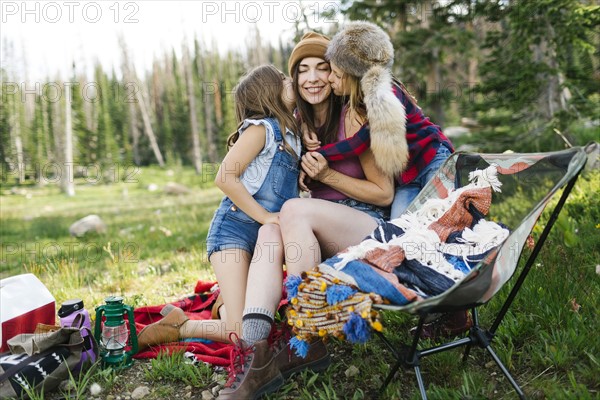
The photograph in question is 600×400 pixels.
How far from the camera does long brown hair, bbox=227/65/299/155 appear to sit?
2848 mm

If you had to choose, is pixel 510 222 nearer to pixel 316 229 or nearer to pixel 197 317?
pixel 316 229

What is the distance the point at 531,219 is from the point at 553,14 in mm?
4306

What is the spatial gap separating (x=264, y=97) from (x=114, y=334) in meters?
1.57

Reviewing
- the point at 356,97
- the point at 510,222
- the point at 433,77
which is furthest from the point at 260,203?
the point at 433,77

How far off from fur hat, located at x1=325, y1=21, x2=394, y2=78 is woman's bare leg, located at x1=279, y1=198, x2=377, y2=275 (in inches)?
31.2

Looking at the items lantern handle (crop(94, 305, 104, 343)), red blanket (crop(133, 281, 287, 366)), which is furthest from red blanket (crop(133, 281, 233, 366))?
lantern handle (crop(94, 305, 104, 343))

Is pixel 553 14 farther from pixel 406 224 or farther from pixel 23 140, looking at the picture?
pixel 23 140

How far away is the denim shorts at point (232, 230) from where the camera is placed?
285cm

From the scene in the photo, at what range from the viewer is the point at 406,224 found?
2.37 m

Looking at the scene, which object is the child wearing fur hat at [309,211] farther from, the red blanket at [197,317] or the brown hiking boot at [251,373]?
the red blanket at [197,317]

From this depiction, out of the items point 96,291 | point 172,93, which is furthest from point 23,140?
point 96,291

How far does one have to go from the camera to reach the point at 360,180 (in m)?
2.76

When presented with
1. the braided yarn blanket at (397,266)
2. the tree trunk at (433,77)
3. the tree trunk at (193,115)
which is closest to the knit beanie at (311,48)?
the braided yarn blanket at (397,266)

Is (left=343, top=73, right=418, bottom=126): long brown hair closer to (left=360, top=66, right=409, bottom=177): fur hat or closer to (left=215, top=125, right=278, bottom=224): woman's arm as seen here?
(left=360, top=66, right=409, bottom=177): fur hat
